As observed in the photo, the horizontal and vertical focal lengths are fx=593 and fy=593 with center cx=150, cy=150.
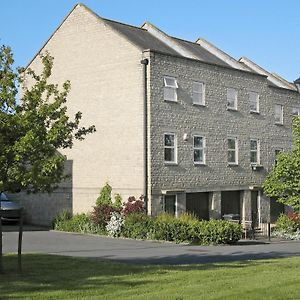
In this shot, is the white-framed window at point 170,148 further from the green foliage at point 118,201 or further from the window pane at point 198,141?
the green foliage at point 118,201

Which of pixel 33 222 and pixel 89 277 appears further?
pixel 33 222

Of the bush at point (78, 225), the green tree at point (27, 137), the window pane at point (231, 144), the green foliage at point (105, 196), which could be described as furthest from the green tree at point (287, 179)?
the green tree at point (27, 137)

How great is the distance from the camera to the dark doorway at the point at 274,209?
123 feet

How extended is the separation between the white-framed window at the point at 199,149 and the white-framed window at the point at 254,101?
212 inches

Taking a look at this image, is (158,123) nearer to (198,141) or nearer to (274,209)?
(198,141)

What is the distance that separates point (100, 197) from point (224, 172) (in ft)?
24.5

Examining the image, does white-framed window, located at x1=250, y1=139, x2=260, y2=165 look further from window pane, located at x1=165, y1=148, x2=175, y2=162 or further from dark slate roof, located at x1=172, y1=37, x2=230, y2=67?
window pane, located at x1=165, y1=148, x2=175, y2=162

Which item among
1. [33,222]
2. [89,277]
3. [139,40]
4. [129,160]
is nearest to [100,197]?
[129,160]

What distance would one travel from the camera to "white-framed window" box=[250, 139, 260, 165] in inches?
1397

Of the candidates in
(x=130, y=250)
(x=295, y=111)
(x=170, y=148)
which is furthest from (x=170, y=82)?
(x=295, y=111)

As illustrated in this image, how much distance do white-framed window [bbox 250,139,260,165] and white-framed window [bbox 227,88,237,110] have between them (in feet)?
8.95

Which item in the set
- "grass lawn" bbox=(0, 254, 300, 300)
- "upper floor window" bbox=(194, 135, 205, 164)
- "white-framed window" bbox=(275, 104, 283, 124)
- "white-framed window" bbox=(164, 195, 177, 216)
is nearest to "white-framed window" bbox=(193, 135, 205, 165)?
"upper floor window" bbox=(194, 135, 205, 164)

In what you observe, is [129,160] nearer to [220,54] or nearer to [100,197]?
[100,197]

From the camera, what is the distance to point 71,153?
31.9m
